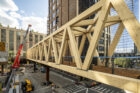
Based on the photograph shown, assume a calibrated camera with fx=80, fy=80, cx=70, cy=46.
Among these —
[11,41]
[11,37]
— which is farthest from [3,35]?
[11,41]

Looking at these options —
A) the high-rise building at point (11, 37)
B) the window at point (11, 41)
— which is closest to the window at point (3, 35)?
the high-rise building at point (11, 37)

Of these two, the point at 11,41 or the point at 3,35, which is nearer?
the point at 3,35

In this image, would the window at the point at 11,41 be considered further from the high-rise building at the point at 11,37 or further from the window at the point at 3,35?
the window at the point at 3,35

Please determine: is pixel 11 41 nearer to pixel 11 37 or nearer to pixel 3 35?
pixel 11 37

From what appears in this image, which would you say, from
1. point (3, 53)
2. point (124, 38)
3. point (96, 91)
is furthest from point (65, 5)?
point (124, 38)

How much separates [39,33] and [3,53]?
267 ft

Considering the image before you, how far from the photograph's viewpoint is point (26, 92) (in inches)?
583

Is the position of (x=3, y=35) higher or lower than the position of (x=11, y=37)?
higher

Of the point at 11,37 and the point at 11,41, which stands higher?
the point at 11,37

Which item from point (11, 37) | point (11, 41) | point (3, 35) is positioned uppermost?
point (3, 35)

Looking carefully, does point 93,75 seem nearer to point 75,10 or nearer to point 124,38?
point 75,10

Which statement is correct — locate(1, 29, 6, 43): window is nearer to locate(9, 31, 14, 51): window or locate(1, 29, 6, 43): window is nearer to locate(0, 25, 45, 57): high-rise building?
locate(0, 25, 45, 57): high-rise building

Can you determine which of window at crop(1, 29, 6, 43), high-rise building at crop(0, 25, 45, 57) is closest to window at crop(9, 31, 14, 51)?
high-rise building at crop(0, 25, 45, 57)

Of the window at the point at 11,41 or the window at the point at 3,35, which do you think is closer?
the window at the point at 3,35
